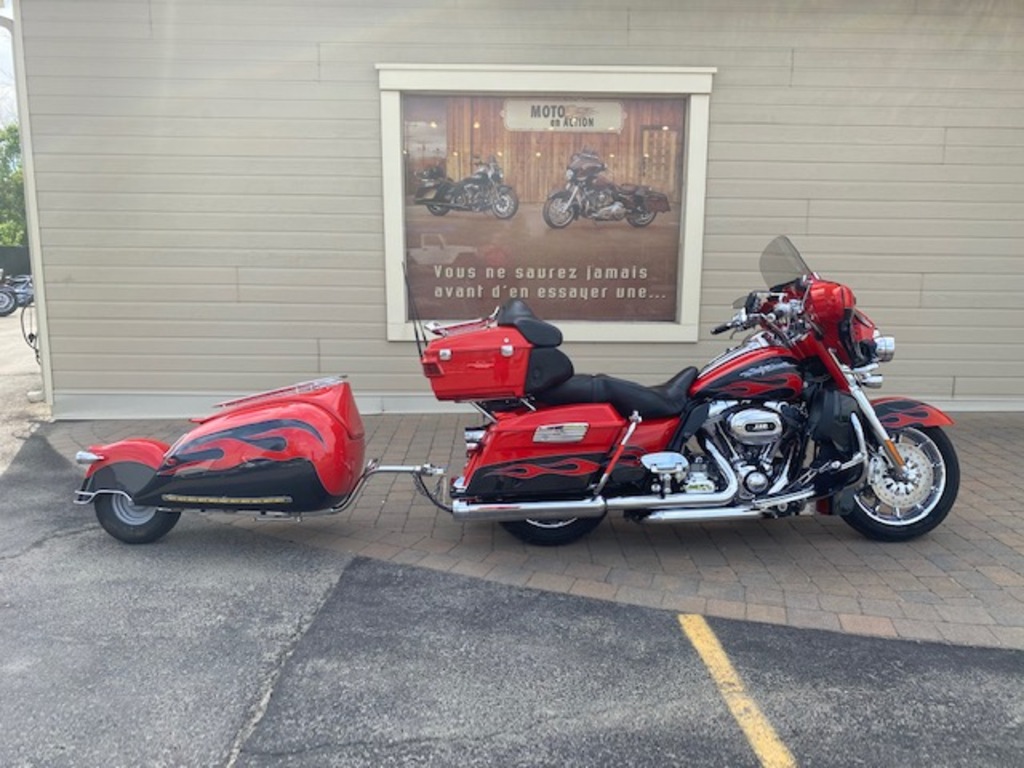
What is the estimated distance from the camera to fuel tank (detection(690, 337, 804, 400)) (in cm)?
399

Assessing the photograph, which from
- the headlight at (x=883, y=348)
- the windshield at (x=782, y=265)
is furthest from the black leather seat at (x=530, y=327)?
the headlight at (x=883, y=348)

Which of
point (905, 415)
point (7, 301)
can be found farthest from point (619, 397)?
point (7, 301)

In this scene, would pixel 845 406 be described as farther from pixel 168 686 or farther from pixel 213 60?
pixel 213 60

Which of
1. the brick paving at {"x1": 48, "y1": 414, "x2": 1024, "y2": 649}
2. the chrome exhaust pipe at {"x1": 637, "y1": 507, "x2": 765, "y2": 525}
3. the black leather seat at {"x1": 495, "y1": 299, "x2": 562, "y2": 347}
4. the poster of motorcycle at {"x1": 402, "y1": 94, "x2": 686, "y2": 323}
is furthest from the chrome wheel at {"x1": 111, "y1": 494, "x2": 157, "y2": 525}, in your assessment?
the poster of motorcycle at {"x1": 402, "y1": 94, "x2": 686, "y2": 323}

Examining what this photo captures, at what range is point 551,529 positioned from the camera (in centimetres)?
423

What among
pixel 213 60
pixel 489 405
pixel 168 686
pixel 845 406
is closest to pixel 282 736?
pixel 168 686

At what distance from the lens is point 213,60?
265 inches

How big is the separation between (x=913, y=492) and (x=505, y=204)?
14.0ft

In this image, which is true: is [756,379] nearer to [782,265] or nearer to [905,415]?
[782,265]

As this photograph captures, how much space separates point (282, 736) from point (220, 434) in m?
1.81

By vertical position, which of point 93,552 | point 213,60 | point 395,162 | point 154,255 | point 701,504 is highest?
point 213,60

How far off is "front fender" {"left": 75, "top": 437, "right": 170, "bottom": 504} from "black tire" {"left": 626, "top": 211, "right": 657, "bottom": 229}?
4.60m

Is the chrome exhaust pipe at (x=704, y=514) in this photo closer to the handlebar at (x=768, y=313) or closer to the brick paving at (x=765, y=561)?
the brick paving at (x=765, y=561)

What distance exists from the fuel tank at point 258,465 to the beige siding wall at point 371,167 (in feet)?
10.4
